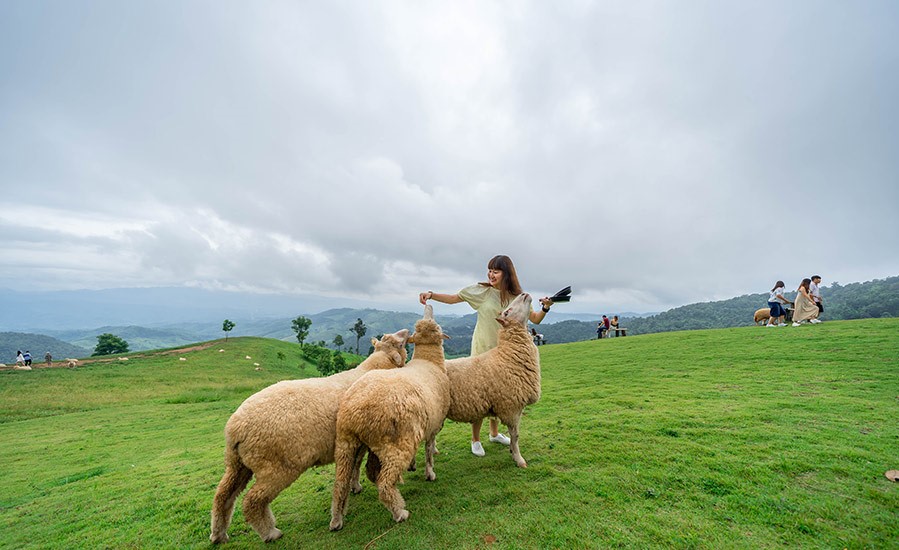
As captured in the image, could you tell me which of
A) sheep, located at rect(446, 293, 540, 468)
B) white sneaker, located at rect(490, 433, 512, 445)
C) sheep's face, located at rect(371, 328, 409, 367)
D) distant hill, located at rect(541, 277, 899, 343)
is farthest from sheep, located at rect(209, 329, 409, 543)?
distant hill, located at rect(541, 277, 899, 343)

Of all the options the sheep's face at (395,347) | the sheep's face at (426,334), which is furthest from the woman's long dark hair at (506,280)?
the sheep's face at (395,347)

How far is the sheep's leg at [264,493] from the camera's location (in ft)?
11.1

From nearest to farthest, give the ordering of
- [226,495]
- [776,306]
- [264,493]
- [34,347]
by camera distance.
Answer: [264,493] < [226,495] < [776,306] < [34,347]

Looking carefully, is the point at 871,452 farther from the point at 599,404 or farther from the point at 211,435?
the point at 211,435

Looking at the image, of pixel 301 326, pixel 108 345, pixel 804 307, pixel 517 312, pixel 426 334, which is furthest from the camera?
pixel 301 326

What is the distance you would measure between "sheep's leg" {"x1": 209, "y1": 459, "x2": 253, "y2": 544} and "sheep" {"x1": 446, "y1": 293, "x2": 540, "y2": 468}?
2.46 meters

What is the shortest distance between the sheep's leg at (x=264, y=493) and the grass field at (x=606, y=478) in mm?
337

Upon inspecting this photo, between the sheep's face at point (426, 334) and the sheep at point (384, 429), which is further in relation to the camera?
the sheep's face at point (426, 334)

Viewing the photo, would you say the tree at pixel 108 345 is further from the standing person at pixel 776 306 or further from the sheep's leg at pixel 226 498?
the standing person at pixel 776 306

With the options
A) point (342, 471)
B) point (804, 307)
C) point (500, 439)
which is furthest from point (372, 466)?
point (804, 307)

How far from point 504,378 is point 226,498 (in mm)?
3533

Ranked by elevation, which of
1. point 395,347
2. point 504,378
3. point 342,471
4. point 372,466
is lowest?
point 372,466

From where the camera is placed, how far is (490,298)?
17.7 ft

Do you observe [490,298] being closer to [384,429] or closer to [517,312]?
[517,312]
